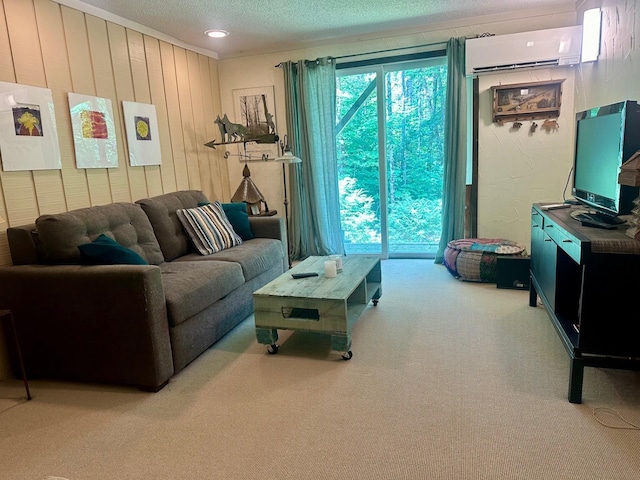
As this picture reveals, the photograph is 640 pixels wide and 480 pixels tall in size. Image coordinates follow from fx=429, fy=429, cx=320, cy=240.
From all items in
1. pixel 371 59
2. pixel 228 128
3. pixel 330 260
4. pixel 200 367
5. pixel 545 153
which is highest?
pixel 371 59

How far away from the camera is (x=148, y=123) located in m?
3.69

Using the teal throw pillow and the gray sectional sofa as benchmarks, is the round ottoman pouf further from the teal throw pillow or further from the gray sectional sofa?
the gray sectional sofa

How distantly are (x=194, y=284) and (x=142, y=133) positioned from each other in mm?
1771

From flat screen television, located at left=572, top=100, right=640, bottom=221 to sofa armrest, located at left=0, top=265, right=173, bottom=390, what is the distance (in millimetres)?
2306

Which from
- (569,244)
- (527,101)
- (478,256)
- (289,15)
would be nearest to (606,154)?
(569,244)

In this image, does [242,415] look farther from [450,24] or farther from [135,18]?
[450,24]

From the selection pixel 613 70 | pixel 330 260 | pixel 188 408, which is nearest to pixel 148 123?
pixel 330 260

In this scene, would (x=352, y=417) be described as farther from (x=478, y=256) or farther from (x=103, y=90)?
(x=103, y=90)

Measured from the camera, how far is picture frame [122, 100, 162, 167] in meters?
3.49

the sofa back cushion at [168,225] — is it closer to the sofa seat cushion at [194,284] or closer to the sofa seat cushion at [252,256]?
the sofa seat cushion at [252,256]

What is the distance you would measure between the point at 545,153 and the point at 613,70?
118 cm

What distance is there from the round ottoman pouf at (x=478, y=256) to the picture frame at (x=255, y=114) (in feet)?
7.47

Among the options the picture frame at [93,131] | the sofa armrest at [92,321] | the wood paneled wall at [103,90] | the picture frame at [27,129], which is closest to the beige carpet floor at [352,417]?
the sofa armrest at [92,321]

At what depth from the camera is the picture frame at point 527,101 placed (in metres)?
3.90
